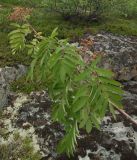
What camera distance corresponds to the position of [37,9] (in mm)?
13961

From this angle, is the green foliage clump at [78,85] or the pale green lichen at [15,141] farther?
the pale green lichen at [15,141]

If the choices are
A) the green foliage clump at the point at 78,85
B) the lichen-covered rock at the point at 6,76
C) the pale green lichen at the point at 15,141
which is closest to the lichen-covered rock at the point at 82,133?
the pale green lichen at the point at 15,141

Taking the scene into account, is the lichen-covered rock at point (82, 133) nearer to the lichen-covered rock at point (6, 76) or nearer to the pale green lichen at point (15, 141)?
the pale green lichen at point (15, 141)

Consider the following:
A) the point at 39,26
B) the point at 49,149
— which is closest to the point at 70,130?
the point at 49,149

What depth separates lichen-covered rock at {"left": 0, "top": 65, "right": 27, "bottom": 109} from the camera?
9.02 m

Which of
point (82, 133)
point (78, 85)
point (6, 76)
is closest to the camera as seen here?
point (78, 85)

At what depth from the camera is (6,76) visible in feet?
31.0

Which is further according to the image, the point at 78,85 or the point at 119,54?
the point at 119,54

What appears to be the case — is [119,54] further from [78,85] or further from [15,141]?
[78,85]

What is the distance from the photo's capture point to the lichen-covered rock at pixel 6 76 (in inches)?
355

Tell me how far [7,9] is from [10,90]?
5138mm

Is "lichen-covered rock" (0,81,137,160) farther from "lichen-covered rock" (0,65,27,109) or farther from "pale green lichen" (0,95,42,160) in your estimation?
"lichen-covered rock" (0,65,27,109)

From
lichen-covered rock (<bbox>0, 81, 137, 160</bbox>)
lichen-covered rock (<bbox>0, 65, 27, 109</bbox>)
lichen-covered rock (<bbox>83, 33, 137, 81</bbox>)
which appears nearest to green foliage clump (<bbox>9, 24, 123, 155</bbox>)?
lichen-covered rock (<bbox>0, 81, 137, 160</bbox>)

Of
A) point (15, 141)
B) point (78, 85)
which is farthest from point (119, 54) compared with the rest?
point (78, 85)
